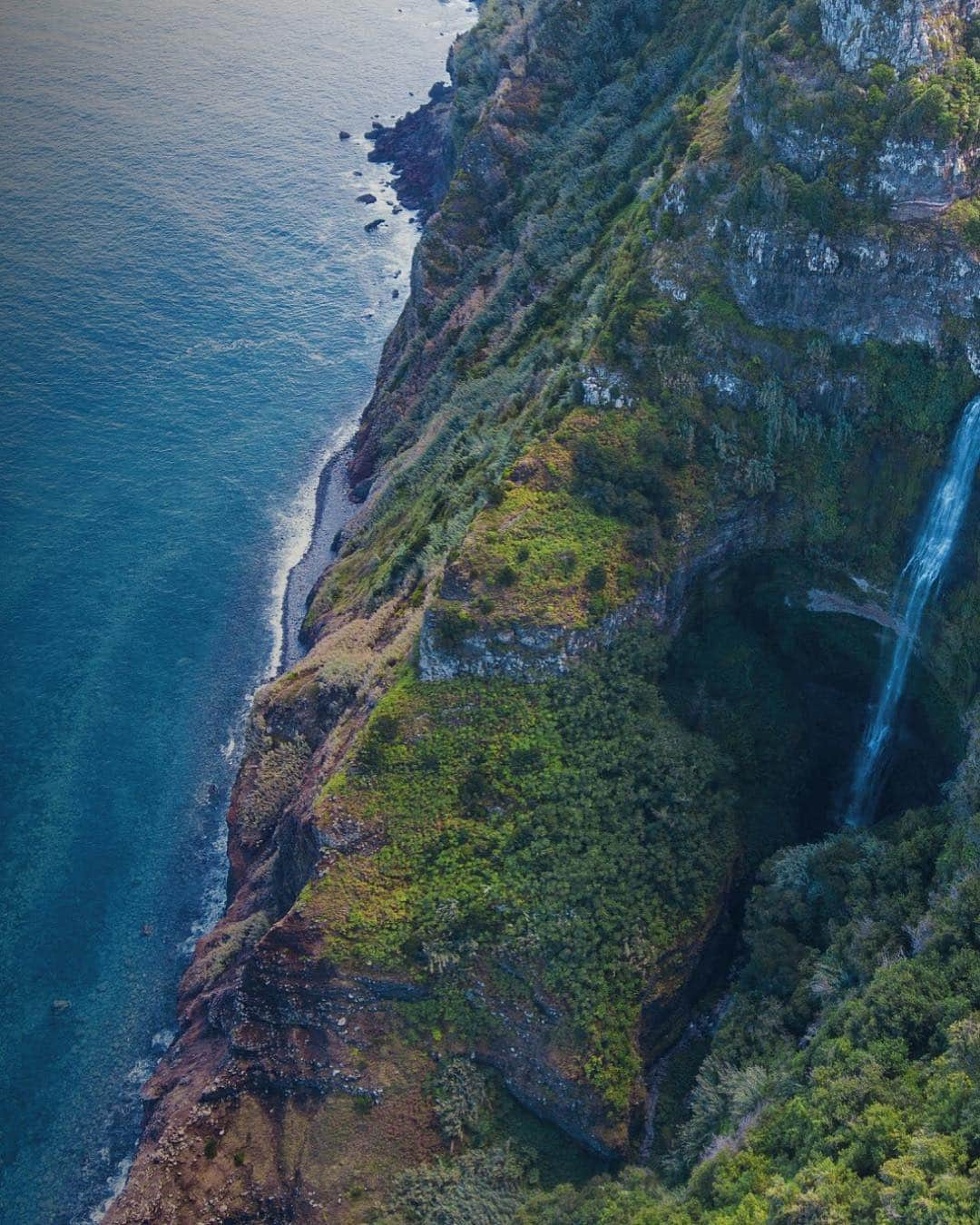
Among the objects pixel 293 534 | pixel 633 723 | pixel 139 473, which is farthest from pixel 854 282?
pixel 139 473

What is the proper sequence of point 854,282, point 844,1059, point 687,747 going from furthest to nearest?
point 854,282, point 687,747, point 844,1059

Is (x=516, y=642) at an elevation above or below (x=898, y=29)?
below

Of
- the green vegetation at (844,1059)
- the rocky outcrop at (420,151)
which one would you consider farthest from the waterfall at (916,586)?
the rocky outcrop at (420,151)

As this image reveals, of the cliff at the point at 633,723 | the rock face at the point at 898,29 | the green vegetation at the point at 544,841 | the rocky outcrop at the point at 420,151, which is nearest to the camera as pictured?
the cliff at the point at 633,723

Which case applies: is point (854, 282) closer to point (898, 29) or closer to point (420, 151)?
point (898, 29)

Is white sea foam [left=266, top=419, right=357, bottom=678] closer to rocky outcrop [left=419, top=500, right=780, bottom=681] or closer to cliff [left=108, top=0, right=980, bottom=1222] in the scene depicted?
cliff [left=108, top=0, right=980, bottom=1222]

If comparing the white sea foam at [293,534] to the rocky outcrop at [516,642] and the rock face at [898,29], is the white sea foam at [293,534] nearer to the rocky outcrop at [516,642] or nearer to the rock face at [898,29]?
the rocky outcrop at [516,642]
